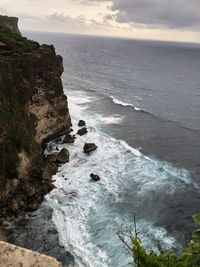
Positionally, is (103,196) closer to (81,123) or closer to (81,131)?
(81,131)

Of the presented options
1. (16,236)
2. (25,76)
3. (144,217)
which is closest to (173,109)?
(25,76)

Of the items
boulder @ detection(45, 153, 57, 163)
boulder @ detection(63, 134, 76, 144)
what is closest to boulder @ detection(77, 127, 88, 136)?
boulder @ detection(63, 134, 76, 144)

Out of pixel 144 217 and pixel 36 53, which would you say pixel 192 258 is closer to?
pixel 144 217

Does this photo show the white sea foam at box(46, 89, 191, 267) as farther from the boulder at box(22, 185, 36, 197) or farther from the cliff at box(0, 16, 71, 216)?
the cliff at box(0, 16, 71, 216)

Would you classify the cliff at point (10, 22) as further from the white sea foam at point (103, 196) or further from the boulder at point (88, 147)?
the boulder at point (88, 147)

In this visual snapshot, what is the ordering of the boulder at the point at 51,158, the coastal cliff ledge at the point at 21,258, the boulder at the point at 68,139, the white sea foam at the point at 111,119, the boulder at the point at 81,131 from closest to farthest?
the coastal cliff ledge at the point at 21,258
the boulder at the point at 51,158
the boulder at the point at 68,139
the boulder at the point at 81,131
the white sea foam at the point at 111,119

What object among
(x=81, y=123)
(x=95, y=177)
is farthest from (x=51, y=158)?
(x=81, y=123)

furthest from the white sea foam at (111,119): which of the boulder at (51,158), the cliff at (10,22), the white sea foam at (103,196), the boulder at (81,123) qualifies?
the cliff at (10,22)
